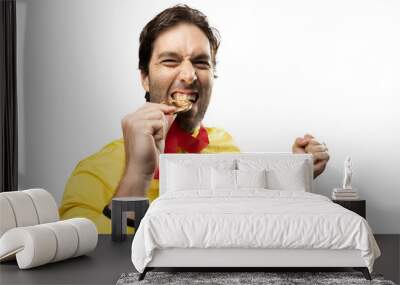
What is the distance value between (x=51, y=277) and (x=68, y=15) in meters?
3.45

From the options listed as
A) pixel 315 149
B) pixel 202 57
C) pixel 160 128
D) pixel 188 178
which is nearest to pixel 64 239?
pixel 188 178

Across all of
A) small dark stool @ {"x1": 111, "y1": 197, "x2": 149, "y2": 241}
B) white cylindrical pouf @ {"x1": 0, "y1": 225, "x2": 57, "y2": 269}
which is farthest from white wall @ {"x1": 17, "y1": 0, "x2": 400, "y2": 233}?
white cylindrical pouf @ {"x1": 0, "y1": 225, "x2": 57, "y2": 269}

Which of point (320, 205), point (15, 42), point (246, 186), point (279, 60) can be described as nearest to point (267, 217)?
point (320, 205)

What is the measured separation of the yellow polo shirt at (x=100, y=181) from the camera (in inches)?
286

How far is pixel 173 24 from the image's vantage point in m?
7.23

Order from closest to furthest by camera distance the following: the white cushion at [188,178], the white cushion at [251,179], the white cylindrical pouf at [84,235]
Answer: the white cylindrical pouf at [84,235]
the white cushion at [251,179]
the white cushion at [188,178]

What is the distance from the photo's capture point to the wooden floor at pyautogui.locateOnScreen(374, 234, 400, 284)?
204 inches

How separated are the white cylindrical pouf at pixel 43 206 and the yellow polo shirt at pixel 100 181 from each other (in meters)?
1.34

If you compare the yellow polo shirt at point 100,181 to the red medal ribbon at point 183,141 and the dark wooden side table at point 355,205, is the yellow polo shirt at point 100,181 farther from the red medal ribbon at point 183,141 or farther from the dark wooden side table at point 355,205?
the dark wooden side table at point 355,205

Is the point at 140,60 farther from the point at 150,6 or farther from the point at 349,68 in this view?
the point at 349,68

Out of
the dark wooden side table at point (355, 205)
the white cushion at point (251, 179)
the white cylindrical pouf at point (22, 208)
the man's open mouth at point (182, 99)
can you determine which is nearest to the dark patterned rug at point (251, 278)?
the white cylindrical pouf at point (22, 208)

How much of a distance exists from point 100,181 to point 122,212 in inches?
31.8

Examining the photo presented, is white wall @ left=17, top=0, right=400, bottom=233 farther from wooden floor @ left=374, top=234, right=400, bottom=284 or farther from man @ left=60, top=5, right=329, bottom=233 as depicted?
wooden floor @ left=374, top=234, right=400, bottom=284

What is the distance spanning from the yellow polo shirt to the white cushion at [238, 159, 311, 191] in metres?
0.54
